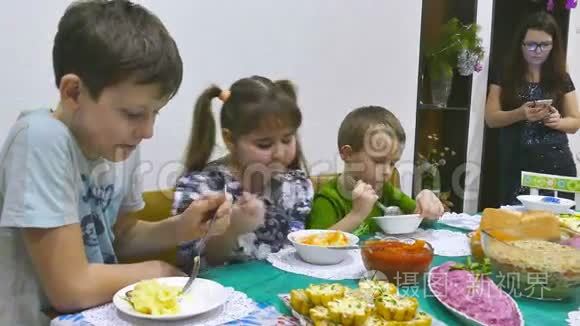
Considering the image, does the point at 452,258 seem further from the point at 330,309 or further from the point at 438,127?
→ the point at 438,127

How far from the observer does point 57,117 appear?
1.01 meters

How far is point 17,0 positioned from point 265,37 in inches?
38.3

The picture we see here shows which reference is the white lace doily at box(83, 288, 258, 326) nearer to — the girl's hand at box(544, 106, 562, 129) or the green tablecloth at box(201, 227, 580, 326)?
the green tablecloth at box(201, 227, 580, 326)

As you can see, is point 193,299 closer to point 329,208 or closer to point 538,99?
point 329,208

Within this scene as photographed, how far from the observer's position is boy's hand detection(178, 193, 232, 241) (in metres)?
1.13

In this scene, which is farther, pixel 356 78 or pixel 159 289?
pixel 356 78

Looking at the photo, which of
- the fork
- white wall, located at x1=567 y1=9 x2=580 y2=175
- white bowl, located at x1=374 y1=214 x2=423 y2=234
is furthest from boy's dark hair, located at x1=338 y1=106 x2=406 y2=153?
white wall, located at x1=567 y1=9 x2=580 y2=175

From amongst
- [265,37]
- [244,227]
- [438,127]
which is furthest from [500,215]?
[438,127]

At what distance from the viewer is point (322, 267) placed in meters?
1.17

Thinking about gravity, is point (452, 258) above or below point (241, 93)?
below

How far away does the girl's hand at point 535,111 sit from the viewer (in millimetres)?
2766

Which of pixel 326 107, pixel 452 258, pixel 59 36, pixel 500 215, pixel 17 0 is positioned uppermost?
pixel 17 0

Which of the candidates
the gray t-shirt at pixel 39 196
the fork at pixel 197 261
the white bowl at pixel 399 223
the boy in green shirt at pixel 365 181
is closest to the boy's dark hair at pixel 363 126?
the boy in green shirt at pixel 365 181

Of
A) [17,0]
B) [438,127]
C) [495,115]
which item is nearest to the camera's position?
[17,0]
